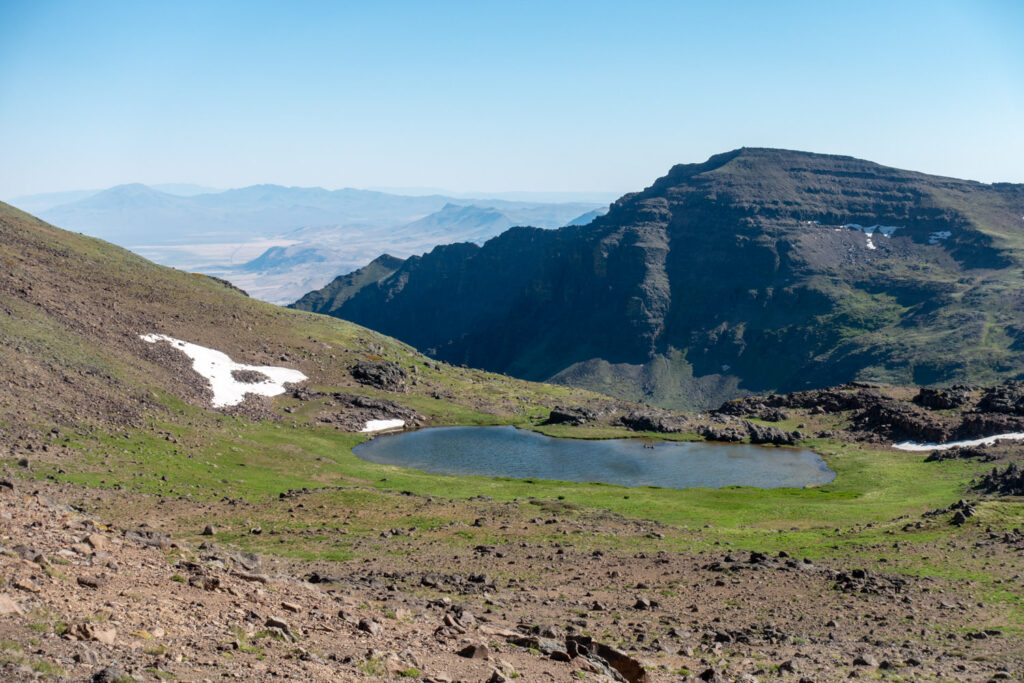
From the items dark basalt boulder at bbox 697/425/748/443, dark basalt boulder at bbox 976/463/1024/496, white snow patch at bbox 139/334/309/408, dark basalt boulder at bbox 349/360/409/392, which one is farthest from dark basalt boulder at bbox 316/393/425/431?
dark basalt boulder at bbox 976/463/1024/496

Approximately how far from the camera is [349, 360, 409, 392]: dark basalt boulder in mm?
123000

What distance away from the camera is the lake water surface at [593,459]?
87812 millimetres

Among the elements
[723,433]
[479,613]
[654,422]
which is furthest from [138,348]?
[723,433]

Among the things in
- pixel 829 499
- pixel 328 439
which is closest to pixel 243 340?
pixel 328 439

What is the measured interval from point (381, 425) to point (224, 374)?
2280 centimetres

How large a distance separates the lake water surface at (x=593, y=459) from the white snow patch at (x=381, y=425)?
3055 millimetres

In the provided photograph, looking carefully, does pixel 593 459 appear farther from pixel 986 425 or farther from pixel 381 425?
pixel 986 425

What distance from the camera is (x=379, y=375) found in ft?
409

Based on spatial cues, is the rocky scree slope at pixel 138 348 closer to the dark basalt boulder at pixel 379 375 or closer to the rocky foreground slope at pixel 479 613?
the dark basalt boulder at pixel 379 375

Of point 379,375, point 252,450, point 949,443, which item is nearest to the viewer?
point 252,450

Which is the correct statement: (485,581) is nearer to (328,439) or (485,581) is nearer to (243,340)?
(328,439)

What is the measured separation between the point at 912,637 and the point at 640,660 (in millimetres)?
13995

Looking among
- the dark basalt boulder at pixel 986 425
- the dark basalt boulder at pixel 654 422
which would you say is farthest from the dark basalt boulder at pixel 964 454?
the dark basalt boulder at pixel 654 422

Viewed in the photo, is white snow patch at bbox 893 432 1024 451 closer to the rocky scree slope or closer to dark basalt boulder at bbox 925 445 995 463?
dark basalt boulder at bbox 925 445 995 463
